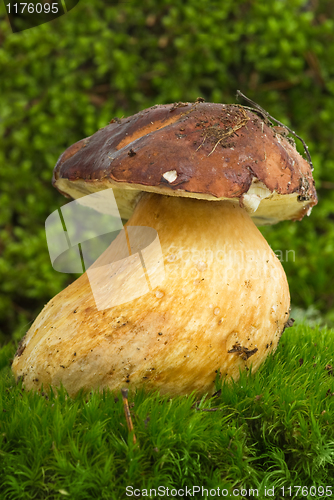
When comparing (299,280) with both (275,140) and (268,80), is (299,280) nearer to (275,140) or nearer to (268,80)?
(268,80)

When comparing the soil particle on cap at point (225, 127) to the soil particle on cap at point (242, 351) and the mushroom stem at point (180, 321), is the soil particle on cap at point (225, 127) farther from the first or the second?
the soil particle on cap at point (242, 351)

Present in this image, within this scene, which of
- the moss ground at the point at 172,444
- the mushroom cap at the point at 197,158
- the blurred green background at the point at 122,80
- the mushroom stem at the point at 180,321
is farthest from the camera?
the blurred green background at the point at 122,80

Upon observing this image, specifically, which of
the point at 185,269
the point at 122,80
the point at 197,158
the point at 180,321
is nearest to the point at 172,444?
the point at 180,321

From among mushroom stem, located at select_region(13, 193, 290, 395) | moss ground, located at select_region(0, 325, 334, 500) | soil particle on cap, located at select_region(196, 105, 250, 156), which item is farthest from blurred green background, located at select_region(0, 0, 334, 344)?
soil particle on cap, located at select_region(196, 105, 250, 156)

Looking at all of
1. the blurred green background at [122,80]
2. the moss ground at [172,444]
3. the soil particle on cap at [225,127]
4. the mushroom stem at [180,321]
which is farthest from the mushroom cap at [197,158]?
the blurred green background at [122,80]

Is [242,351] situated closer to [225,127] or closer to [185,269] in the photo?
[185,269]

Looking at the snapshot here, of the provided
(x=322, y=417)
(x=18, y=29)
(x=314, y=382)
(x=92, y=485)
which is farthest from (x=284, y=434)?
(x=18, y=29)

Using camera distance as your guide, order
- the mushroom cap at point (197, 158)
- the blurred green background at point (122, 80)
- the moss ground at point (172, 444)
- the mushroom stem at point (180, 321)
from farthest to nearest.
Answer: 1. the blurred green background at point (122, 80)
2. the mushroom stem at point (180, 321)
3. the mushroom cap at point (197, 158)
4. the moss ground at point (172, 444)
